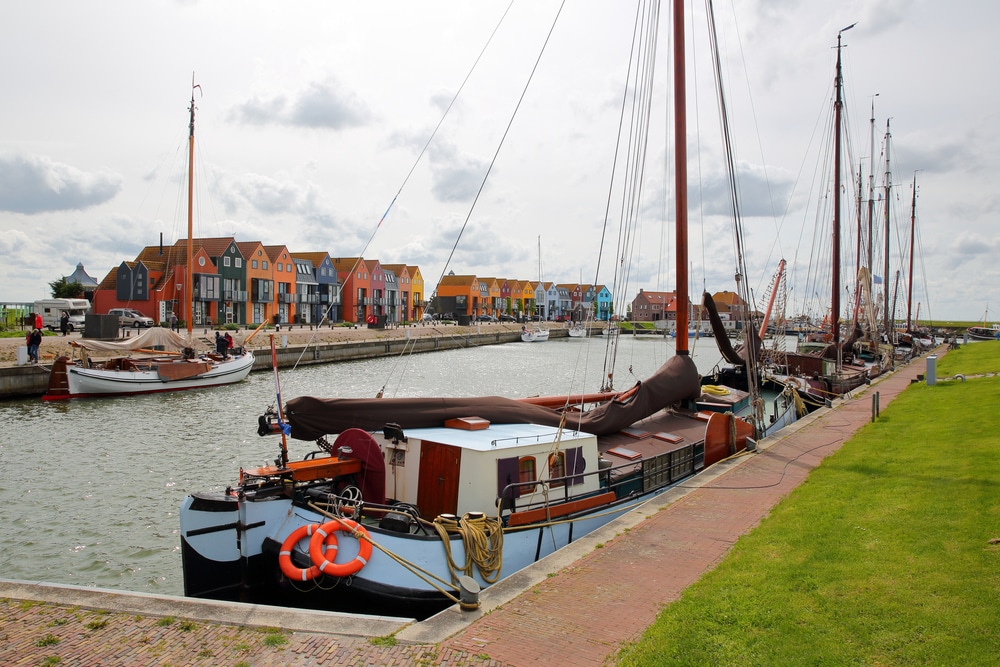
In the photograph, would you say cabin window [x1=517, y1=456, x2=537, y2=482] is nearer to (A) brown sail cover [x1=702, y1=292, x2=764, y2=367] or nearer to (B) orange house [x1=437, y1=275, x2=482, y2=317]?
(A) brown sail cover [x1=702, y1=292, x2=764, y2=367]

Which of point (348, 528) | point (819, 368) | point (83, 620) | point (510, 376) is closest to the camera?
point (83, 620)

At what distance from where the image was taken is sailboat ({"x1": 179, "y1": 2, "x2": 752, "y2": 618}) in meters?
8.24

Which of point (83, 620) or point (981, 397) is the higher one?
point (981, 397)

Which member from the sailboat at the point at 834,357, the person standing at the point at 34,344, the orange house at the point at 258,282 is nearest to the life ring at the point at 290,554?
the sailboat at the point at 834,357

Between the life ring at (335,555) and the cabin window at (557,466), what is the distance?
3.49 metres

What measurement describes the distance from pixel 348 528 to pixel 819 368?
1083 inches

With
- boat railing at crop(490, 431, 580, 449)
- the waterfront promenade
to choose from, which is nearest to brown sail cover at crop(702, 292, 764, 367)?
boat railing at crop(490, 431, 580, 449)

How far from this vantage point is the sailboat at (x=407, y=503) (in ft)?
27.0

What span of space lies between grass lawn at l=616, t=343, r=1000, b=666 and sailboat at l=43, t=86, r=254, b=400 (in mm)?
31346

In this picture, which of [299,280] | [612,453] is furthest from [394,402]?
[299,280]

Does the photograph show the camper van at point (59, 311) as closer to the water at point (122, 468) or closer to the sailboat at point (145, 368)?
the sailboat at point (145, 368)

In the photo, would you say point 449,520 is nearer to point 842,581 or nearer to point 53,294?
point 842,581

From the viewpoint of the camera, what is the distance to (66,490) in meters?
15.9

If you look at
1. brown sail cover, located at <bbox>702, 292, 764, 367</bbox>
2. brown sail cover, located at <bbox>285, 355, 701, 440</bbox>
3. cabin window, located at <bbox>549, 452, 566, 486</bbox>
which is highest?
brown sail cover, located at <bbox>702, 292, 764, 367</bbox>
